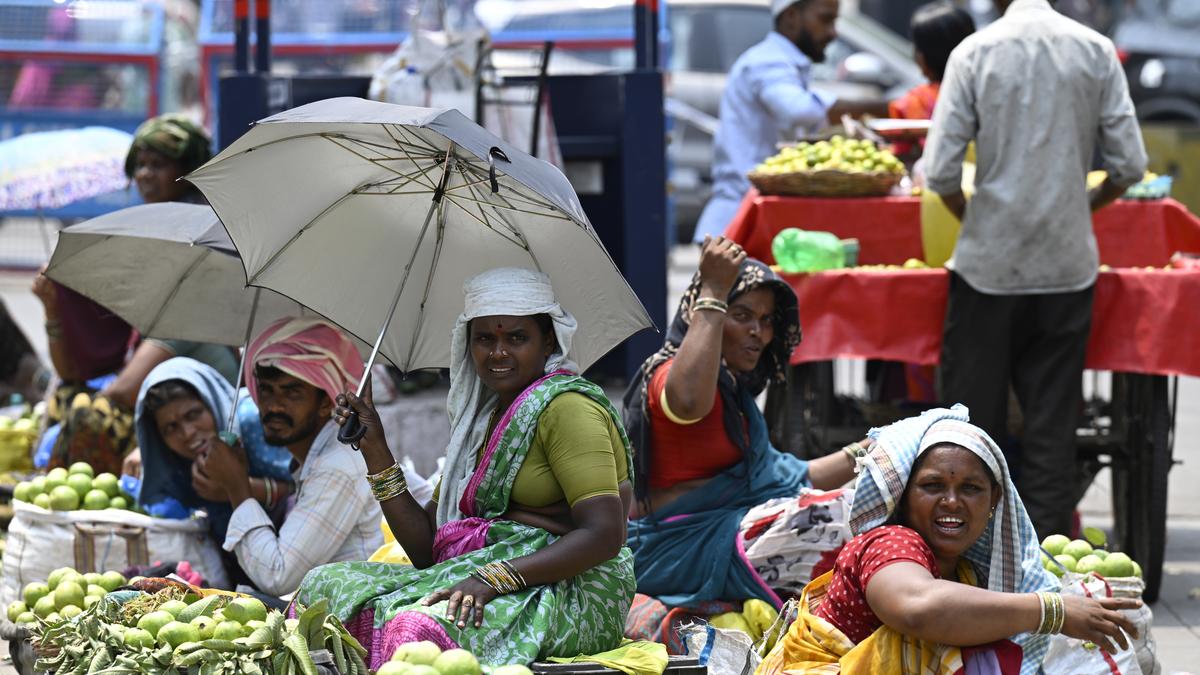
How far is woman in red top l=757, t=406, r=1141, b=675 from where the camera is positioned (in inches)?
120

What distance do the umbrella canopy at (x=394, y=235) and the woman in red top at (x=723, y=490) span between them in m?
0.43

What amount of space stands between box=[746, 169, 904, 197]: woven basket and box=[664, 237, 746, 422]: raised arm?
74.8 inches

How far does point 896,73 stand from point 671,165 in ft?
7.27

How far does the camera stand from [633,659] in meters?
3.46

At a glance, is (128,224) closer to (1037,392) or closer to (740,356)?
(740,356)

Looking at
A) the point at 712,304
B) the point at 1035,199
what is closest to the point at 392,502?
the point at 712,304

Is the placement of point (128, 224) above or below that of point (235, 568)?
above

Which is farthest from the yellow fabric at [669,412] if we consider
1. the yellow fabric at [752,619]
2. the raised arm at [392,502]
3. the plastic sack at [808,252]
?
the plastic sack at [808,252]

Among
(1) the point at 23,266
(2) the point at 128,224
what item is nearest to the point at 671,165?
(1) the point at 23,266

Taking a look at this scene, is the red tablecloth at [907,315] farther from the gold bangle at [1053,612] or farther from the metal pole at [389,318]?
the gold bangle at [1053,612]

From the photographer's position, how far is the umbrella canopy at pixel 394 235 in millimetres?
3844

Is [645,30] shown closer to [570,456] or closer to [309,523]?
[309,523]

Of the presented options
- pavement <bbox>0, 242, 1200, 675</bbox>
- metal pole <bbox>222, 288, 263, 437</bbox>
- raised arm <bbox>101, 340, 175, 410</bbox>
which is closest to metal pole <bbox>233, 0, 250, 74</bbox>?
pavement <bbox>0, 242, 1200, 675</bbox>

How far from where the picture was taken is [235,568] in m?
4.63
